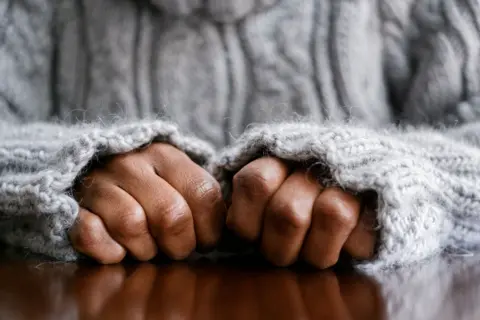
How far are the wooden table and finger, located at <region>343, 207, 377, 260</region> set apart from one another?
0.06 feet

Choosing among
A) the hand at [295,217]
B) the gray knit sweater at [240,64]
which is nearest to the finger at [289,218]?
the hand at [295,217]

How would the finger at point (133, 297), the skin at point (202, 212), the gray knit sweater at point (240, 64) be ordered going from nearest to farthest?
the finger at point (133, 297) → the skin at point (202, 212) → the gray knit sweater at point (240, 64)

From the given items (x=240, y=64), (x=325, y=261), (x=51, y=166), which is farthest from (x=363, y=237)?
(x=240, y=64)

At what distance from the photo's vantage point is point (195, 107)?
30.3 inches

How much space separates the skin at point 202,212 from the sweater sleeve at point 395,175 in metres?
0.01

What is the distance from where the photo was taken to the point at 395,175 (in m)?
0.48

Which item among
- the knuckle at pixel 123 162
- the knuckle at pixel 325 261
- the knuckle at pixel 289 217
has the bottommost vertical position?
the knuckle at pixel 325 261

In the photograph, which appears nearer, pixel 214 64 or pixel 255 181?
pixel 255 181

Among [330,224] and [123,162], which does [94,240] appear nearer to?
[123,162]

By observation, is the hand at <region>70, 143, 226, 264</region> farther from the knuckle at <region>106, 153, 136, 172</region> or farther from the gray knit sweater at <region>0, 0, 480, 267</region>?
the gray knit sweater at <region>0, 0, 480, 267</region>

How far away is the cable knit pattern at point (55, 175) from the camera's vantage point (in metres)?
0.49

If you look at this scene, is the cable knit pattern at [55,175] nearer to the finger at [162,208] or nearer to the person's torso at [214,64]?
the finger at [162,208]

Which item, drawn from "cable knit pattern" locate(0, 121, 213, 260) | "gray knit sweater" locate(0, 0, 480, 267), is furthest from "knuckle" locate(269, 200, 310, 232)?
"gray knit sweater" locate(0, 0, 480, 267)

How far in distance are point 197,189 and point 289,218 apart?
78 mm
